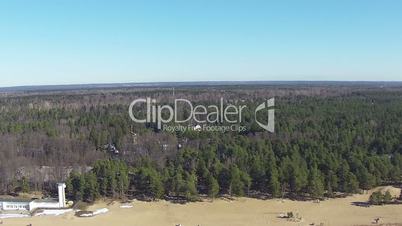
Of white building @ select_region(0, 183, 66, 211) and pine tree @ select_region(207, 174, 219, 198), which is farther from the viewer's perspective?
pine tree @ select_region(207, 174, 219, 198)

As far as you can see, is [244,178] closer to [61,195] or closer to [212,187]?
[212,187]

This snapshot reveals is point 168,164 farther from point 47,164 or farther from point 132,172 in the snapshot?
point 47,164

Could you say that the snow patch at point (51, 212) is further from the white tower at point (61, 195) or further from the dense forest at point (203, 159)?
the dense forest at point (203, 159)

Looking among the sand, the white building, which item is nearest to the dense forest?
the sand

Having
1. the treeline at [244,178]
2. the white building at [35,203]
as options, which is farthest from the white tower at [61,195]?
the treeline at [244,178]

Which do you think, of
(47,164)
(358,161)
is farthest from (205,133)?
(358,161)

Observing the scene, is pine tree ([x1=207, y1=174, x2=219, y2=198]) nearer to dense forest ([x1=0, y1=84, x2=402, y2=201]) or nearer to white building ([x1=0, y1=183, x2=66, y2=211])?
dense forest ([x1=0, y1=84, x2=402, y2=201])
